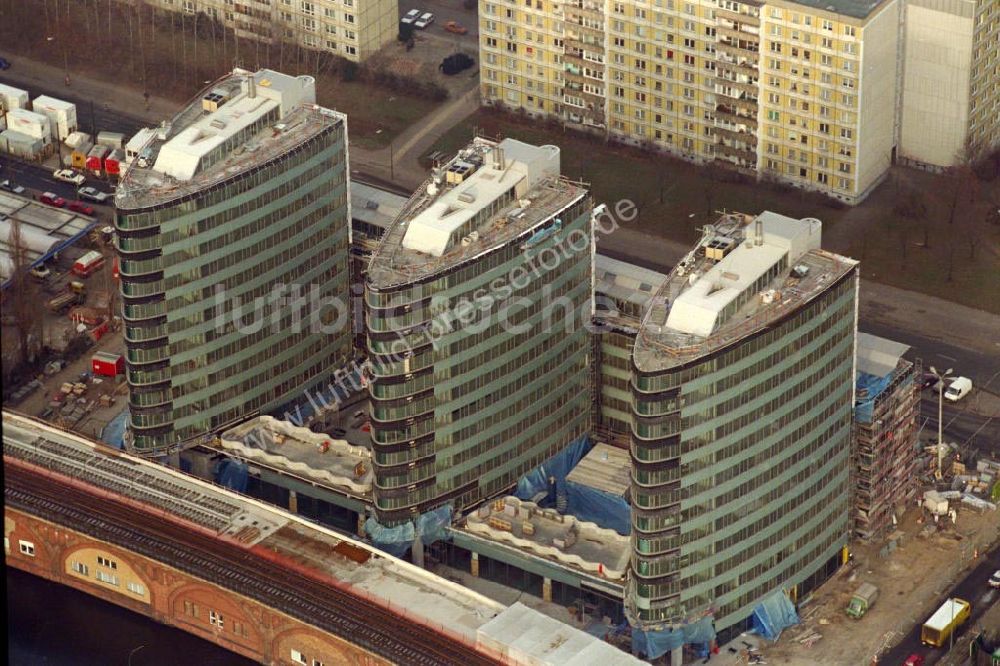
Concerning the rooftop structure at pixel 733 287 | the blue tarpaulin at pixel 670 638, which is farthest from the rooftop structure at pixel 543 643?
the rooftop structure at pixel 733 287

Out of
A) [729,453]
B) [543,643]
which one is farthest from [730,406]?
[543,643]

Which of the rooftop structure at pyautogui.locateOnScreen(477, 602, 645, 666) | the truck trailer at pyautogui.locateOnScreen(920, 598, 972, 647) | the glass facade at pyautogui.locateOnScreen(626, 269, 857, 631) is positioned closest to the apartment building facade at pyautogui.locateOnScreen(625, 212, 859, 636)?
the glass facade at pyautogui.locateOnScreen(626, 269, 857, 631)

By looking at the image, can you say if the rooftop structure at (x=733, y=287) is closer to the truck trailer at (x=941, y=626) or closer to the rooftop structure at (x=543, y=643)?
the rooftop structure at (x=543, y=643)

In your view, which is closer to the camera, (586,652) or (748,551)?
(586,652)

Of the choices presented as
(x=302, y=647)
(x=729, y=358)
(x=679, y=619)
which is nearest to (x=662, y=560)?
(x=679, y=619)

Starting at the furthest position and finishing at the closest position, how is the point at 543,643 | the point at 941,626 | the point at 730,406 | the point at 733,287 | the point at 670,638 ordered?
the point at 941,626 → the point at 670,638 → the point at 733,287 → the point at 730,406 → the point at 543,643

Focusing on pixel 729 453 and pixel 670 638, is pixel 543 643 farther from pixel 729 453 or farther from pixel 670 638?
pixel 729 453

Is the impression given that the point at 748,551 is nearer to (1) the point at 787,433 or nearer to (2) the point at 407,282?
(1) the point at 787,433
